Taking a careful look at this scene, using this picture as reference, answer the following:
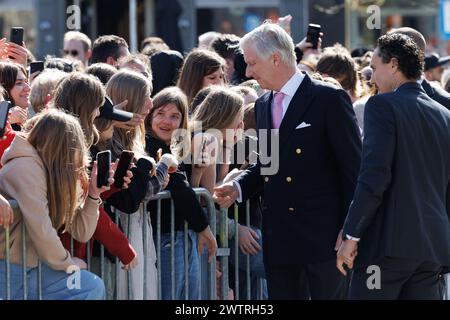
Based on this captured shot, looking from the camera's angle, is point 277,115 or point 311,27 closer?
point 277,115

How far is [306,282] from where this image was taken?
21.2 ft

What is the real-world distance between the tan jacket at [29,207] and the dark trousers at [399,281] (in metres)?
1.48

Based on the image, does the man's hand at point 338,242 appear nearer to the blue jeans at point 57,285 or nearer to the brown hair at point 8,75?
the blue jeans at point 57,285

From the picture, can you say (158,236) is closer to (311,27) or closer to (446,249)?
(446,249)

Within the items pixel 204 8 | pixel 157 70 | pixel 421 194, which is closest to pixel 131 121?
pixel 421 194

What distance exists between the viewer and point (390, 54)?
5.88 m

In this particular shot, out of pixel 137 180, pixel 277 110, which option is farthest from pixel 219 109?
pixel 137 180

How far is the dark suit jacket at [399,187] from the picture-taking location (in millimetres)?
5637

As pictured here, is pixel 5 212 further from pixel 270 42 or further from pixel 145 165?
pixel 270 42

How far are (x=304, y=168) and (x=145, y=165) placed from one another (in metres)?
0.87

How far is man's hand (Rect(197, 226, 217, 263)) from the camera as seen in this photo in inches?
268

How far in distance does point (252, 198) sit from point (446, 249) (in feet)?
6.30
